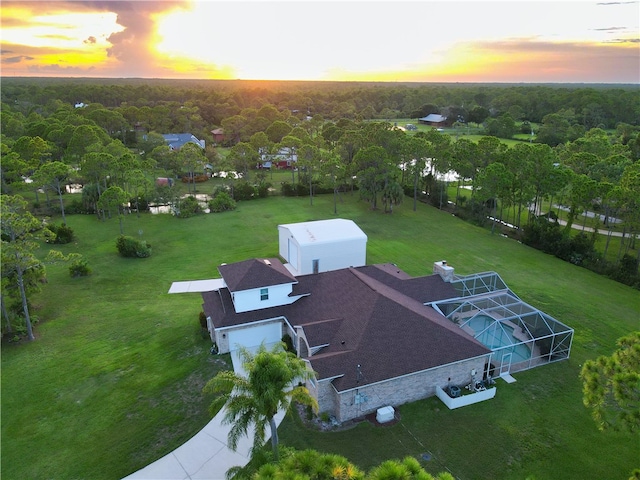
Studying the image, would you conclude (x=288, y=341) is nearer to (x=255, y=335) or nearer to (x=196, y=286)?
(x=255, y=335)

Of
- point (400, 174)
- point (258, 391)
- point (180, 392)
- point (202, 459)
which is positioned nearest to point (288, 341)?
point (180, 392)

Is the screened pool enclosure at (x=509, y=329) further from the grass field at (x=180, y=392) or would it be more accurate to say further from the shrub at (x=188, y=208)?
the shrub at (x=188, y=208)

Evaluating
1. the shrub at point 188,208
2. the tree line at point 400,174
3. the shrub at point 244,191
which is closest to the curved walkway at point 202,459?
the tree line at point 400,174

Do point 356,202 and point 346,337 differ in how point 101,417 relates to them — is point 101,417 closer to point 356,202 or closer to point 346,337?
point 346,337

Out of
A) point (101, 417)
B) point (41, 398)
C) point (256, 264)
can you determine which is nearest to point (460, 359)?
point (256, 264)

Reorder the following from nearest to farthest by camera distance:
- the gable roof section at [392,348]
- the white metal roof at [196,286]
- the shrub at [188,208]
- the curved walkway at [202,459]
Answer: the curved walkway at [202,459] < the gable roof section at [392,348] < the white metal roof at [196,286] < the shrub at [188,208]

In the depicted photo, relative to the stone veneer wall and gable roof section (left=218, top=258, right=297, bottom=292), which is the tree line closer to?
gable roof section (left=218, top=258, right=297, bottom=292)
